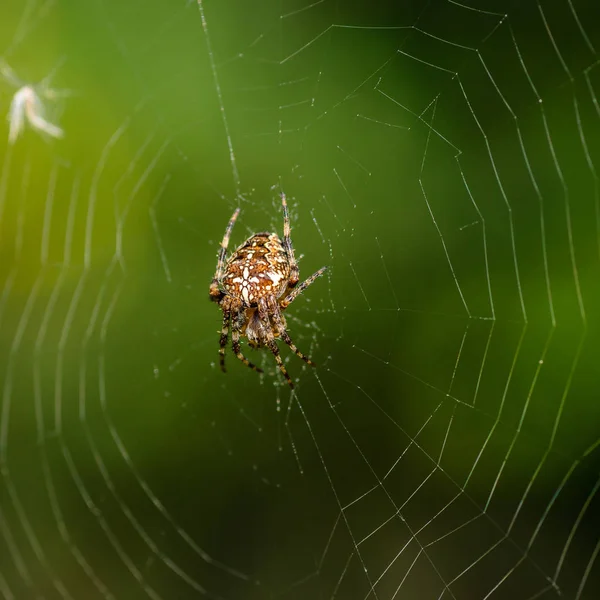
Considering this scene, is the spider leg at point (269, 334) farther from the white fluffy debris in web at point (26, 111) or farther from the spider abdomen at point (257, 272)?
the white fluffy debris in web at point (26, 111)

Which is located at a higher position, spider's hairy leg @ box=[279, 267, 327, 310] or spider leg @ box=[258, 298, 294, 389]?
spider's hairy leg @ box=[279, 267, 327, 310]

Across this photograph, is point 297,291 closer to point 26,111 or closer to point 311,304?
point 311,304

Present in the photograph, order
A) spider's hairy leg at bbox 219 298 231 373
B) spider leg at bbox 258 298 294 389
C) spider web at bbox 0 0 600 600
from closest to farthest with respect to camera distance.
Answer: spider web at bbox 0 0 600 600 → spider leg at bbox 258 298 294 389 → spider's hairy leg at bbox 219 298 231 373

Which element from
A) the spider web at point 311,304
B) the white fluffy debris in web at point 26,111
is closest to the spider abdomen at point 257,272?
the spider web at point 311,304

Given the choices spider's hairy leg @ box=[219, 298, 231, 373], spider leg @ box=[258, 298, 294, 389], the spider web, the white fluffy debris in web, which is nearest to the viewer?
the spider web

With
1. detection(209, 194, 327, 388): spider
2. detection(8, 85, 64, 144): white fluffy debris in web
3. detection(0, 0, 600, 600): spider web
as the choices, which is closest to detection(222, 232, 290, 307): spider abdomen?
detection(209, 194, 327, 388): spider

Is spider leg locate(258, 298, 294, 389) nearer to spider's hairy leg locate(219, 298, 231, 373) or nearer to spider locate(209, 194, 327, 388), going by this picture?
spider locate(209, 194, 327, 388)

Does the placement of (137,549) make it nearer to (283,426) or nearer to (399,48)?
(283,426)
